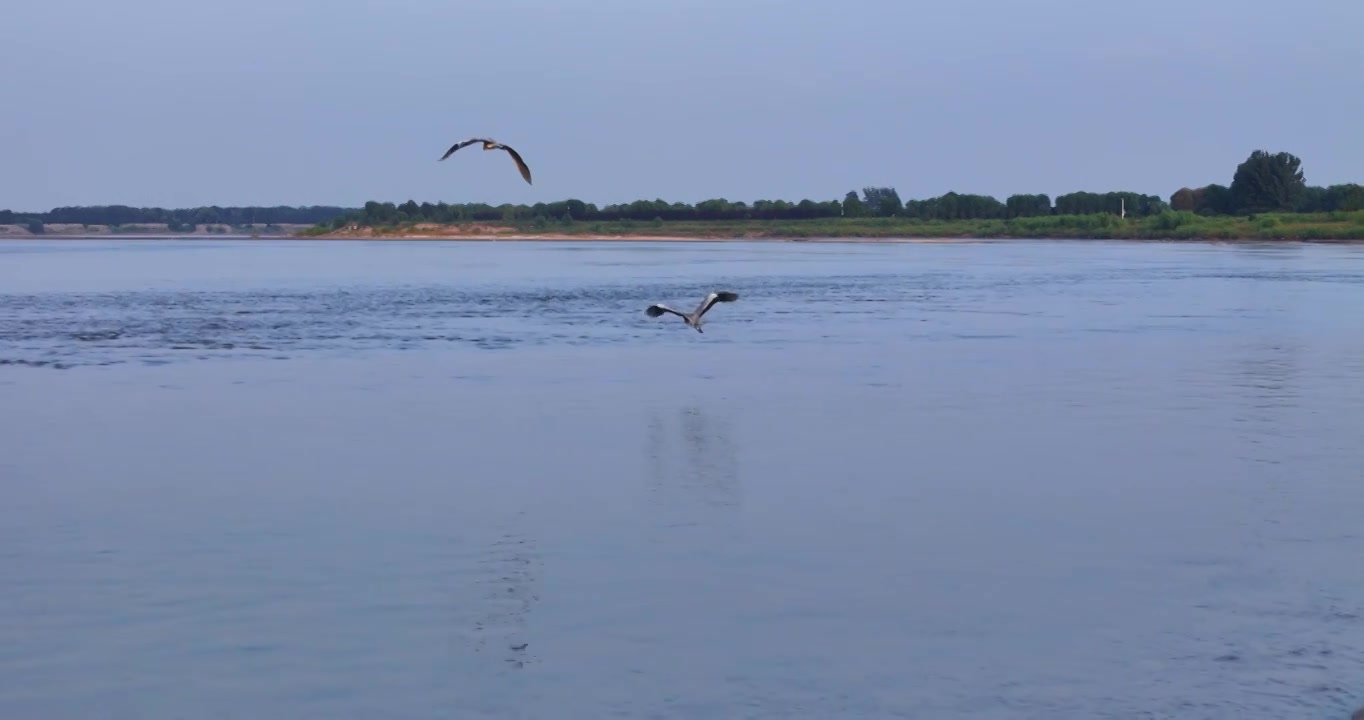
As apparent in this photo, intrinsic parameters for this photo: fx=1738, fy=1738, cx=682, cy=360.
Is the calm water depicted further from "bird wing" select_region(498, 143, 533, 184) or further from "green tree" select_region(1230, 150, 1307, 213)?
"green tree" select_region(1230, 150, 1307, 213)

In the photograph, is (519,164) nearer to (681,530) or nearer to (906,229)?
(681,530)

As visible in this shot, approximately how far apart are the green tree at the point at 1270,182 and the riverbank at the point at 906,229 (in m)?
5.05

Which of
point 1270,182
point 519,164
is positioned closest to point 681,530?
point 519,164

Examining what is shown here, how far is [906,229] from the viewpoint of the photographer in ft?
396

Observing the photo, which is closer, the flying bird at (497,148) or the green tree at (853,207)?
the flying bird at (497,148)

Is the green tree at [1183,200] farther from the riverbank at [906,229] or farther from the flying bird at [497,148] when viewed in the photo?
the flying bird at [497,148]

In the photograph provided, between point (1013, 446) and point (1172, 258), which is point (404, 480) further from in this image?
point (1172, 258)

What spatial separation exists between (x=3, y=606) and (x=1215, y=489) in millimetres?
8101

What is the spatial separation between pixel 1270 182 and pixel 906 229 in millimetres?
24436

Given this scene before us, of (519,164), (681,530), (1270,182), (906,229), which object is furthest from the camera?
(906,229)

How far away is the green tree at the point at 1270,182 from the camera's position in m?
109

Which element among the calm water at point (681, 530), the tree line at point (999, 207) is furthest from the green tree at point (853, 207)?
the calm water at point (681, 530)

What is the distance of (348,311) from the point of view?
32656 mm

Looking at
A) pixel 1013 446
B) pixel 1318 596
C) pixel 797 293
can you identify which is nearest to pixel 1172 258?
pixel 797 293
